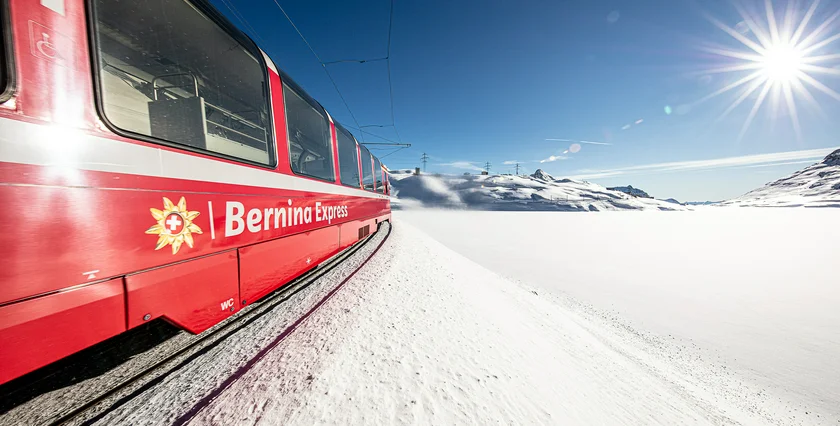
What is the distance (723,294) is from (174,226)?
17.7 m

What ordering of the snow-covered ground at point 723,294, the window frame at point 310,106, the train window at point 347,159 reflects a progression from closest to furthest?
the window frame at point 310,106
the train window at point 347,159
the snow-covered ground at point 723,294

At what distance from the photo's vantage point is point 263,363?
2.07 meters

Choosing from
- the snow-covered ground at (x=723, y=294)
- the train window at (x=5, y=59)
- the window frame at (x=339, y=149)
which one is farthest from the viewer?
the snow-covered ground at (x=723, y=294)

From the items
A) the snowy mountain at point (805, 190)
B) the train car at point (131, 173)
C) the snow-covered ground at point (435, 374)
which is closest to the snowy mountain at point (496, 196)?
the snowy mountain at point (805, 190)

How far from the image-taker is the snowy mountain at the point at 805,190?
285 ft

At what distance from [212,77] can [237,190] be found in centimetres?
121

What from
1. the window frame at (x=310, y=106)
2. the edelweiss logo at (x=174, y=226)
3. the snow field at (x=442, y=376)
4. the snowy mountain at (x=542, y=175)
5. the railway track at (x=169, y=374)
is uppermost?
the snowy mountain at (x=542, y=175)

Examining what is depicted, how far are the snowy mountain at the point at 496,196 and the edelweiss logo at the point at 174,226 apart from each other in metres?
62.5

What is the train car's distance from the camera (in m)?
1.18

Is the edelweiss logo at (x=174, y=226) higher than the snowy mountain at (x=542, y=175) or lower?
lower

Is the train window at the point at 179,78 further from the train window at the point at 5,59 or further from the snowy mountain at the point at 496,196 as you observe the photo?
the snowy mountain at the point at 496,196

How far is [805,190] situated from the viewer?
108750mm

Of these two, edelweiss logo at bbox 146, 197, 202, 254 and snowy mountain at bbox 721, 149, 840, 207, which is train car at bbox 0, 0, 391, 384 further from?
snowy mountain at bbox 721, 149, 840, 207

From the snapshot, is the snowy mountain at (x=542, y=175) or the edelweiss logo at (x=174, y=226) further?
the snowy mountain at (x=542, y=175)
